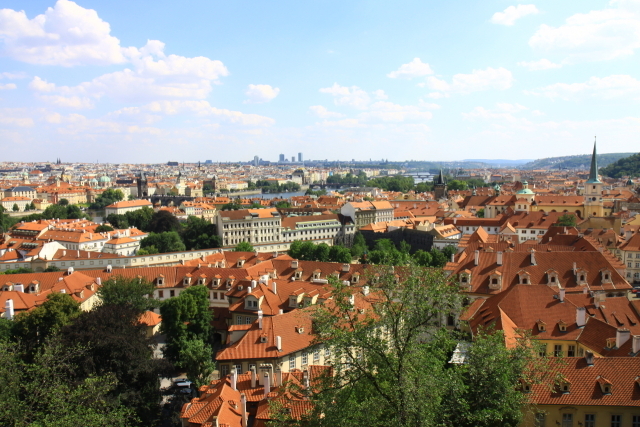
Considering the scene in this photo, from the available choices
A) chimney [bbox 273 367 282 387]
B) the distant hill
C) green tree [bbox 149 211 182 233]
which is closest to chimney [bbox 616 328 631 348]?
chimney [bbox 273 367 282 387]

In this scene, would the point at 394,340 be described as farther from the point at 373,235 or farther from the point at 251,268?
the point at 373,235

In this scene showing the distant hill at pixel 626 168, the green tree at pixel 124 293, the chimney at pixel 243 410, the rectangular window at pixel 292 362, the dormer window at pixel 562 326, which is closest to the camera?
the chimney at pixel 243 410

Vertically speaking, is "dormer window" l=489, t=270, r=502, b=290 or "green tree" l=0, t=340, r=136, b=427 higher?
"dormer window" l=489, t=270, r=502, b=290

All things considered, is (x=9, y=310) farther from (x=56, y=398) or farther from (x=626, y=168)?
(x=626, y=168)

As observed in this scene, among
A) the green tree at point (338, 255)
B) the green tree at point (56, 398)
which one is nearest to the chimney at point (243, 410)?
the green tree at point (56, 398)

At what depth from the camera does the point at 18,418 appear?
17.8m

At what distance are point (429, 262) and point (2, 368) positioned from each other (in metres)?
40.6

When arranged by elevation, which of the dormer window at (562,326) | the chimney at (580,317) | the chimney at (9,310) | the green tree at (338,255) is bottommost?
the green tree at (338,255)

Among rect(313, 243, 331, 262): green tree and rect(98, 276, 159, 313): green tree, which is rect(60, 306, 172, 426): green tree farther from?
rect(313, 243, 331, 262): green tree

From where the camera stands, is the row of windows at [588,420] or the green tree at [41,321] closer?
the row of windows at [588,420]

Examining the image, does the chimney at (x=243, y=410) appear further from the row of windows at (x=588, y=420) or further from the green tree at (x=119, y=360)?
the row of windows at (x=588, y=420)

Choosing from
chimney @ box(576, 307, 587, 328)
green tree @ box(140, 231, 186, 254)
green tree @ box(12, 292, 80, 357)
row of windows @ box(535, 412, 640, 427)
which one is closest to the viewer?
row of windows @ box(535, 412, 640, 427)

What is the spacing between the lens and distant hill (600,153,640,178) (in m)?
176

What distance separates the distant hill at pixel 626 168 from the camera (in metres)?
176
